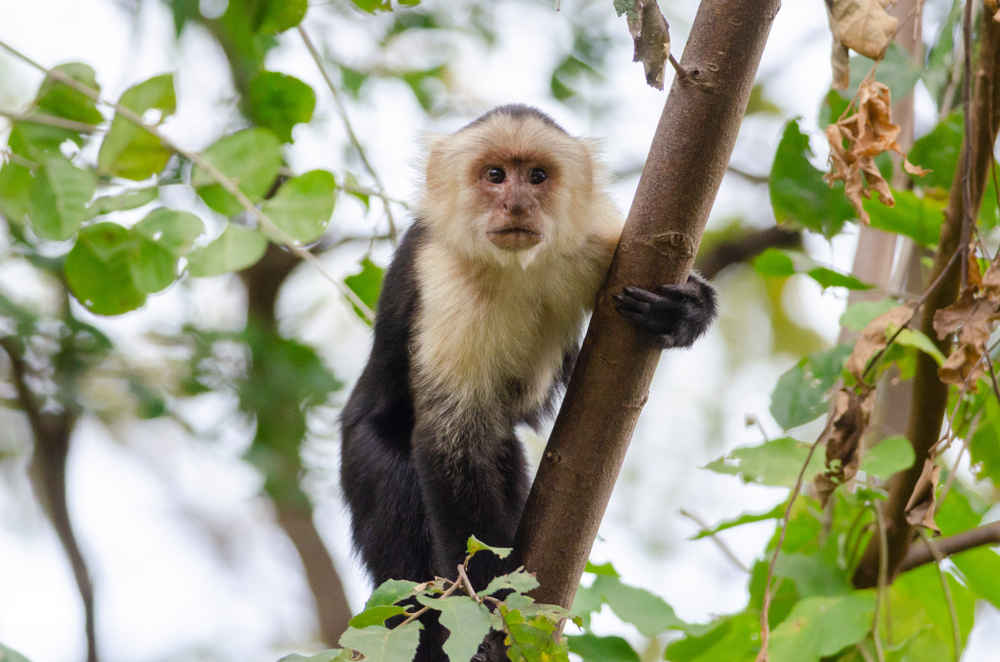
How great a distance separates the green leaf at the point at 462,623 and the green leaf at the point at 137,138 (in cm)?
182

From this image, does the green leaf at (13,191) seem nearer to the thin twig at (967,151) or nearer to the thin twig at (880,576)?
the thin twig at (967,151)

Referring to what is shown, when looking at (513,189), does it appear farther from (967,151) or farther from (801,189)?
(967,151)

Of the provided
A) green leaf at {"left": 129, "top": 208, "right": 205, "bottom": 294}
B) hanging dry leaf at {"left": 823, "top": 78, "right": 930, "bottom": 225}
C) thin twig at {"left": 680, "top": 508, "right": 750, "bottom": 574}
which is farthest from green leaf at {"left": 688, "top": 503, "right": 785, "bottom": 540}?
green leaf at {"left": 129, "top": 208, "right": 205, "bottom": 294}

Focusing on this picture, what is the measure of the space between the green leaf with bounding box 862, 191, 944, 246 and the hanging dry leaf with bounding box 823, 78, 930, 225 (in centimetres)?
81

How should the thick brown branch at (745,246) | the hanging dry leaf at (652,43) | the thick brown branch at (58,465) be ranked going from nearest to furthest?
the hanging dry leaf at (652,43) < the thick brown branch at (58,465) < the thick brown branch at (745,246)

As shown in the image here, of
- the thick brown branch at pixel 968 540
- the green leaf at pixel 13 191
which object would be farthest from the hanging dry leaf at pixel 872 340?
the green leaf at pixel 13 191

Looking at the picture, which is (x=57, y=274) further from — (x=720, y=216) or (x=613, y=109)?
(x=720, y=216)

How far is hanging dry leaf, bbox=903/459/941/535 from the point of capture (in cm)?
219

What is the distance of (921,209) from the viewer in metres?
2.85

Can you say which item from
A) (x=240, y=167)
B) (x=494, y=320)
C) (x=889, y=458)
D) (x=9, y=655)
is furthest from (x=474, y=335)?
(x=9, y=655)

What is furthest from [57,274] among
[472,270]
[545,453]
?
[545,453]

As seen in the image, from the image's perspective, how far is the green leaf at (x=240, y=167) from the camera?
281 cm

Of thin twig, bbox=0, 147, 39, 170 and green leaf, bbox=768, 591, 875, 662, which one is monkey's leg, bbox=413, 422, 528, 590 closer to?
green leaf, bbox=768, 591, 875, 662

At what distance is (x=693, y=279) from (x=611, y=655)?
3.70 ft
